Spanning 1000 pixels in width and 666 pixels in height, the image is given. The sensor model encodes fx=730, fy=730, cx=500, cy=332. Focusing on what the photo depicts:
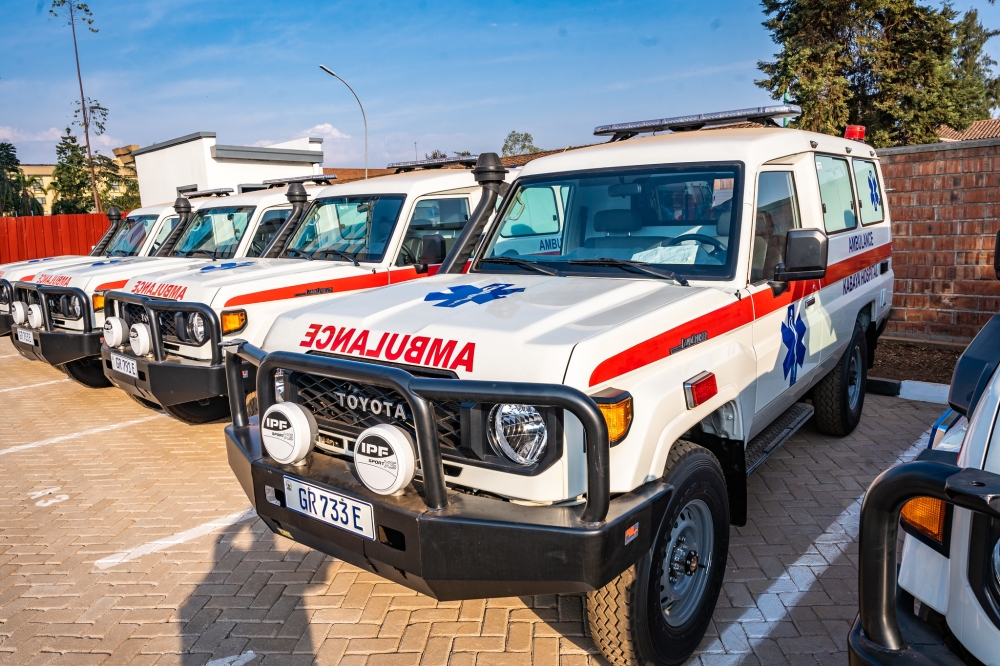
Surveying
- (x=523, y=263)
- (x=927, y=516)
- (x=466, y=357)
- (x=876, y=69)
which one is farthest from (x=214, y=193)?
(x=876, y=69)

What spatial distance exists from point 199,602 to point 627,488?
233 centimetres

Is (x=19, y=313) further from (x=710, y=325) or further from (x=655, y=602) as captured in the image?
(x=655, y=602)

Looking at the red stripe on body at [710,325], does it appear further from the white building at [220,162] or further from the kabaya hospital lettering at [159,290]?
the white building at [220,162]

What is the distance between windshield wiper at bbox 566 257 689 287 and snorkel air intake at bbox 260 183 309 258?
4.49m

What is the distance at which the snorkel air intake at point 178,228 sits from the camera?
9.34 m

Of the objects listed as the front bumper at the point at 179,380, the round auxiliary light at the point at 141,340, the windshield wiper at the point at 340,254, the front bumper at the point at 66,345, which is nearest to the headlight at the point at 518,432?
the front bumper at the point at 179,380

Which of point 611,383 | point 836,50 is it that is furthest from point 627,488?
point 836,50

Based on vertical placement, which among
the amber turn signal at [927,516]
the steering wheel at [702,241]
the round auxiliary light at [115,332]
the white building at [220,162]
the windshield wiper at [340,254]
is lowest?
the amber turn signal at [927,516]

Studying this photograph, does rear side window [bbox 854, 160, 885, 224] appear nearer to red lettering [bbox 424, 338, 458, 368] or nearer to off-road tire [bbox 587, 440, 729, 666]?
off-road tire [bbox 587, 440, 729, 666]

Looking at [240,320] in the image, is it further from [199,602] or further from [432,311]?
[432,311]

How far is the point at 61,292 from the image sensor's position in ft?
22.6

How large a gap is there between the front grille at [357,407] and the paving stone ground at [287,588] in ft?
3.30

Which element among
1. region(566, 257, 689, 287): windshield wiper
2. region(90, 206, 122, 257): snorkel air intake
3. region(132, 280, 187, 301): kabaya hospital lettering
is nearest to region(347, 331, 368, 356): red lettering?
region(566, 257, 689, 287): windshield wiper

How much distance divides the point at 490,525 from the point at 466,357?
0.61 meters
